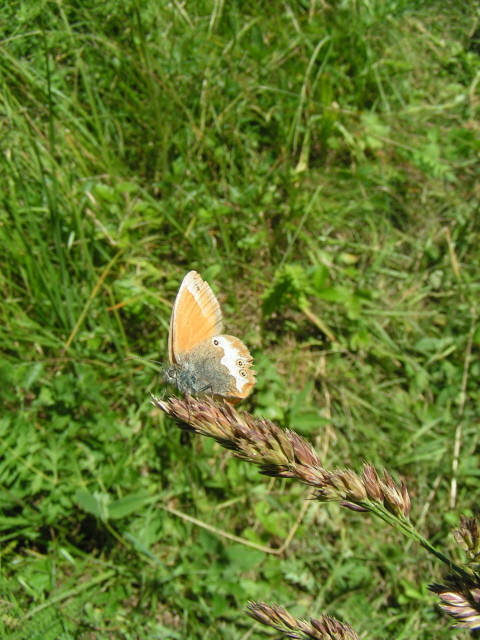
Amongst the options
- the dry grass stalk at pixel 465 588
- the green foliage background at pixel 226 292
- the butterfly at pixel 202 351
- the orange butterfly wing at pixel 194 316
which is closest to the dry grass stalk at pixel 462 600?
the dry grass stalk at pixel 465 588

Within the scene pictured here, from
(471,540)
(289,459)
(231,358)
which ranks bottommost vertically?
(231,358)

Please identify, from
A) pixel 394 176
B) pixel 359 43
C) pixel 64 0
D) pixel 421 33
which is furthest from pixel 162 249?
pixel 421 33

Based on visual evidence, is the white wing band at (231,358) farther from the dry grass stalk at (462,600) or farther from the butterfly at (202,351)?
the dry grass stalk at (462,600)

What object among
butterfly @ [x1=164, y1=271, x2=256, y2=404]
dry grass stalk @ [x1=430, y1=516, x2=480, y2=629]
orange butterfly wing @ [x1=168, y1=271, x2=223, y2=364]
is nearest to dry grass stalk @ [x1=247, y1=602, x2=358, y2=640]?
dry grass stalk @ [x1=430, y1=516, x2=480, y2=629]

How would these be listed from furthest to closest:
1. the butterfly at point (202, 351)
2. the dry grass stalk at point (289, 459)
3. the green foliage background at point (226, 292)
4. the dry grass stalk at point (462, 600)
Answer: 1. the green foliage background at point (226, 292)
2. the butterfly at point (202, 351)
3. the dry grass stalk at point (289, 459)
4. the dry grass stalk at point (462, 600)

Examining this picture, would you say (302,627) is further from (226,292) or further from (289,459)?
(226,292)

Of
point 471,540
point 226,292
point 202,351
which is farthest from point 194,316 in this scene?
point 471,540

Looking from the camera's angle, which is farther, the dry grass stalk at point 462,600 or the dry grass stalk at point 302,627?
the dry grass stalk at point 302,627

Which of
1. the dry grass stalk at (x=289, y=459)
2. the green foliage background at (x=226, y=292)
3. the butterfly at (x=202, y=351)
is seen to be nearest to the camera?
the dry grass stalk at (x=289, y=459)
